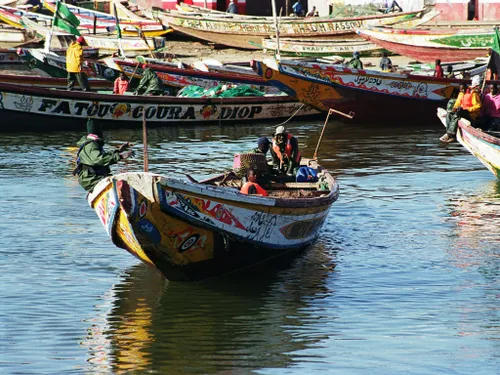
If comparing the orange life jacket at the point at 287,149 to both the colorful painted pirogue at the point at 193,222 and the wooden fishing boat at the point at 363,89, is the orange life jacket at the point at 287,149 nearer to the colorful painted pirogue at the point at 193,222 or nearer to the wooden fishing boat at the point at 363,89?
the colorful painted pirogue at the point at 193,222

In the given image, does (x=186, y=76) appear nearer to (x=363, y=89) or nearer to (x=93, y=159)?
(x=363, y=89)

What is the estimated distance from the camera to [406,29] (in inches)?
1297

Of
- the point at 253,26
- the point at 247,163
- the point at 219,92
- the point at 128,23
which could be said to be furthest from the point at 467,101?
the point at 128,23

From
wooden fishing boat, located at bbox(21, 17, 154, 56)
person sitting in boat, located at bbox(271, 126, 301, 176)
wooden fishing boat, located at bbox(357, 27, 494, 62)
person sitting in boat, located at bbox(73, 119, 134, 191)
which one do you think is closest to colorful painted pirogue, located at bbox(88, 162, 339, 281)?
person sitting in boat, located at bbox(73, 119, 134, 191)

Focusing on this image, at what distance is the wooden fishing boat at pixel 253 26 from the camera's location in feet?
123

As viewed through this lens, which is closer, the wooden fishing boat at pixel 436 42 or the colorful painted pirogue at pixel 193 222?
the colorful painted pirogue at pixel 193 222

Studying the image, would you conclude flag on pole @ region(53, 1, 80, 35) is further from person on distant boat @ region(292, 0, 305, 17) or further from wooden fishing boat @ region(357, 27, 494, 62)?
person on distant boat @ region(292, 0, 305, 17)

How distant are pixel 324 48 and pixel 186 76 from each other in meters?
9.81

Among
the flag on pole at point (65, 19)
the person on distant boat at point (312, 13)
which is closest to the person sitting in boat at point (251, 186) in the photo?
the flag on pole at point (65, 19)

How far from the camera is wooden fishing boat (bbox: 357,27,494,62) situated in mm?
31281

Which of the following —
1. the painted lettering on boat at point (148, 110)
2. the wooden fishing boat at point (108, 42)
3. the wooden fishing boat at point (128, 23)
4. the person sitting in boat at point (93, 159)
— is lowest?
the painted lettering on boat at point (148, 110)

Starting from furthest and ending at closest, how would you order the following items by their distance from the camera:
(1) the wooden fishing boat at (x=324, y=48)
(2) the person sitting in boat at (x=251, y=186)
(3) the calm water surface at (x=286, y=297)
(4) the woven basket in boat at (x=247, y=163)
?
1. (1) the wooden fishing boat at (x=324, y=48)
2. (4) the woven basket in boat at (x=247, y=163)
3. (2) the person sitting in boat at (x=251, y=186)
4. (3) the calm water surface at (x=286, y=297)

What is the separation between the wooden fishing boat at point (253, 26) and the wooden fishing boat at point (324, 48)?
1326 millimetres

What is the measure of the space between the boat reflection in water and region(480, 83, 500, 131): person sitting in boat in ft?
24.1
